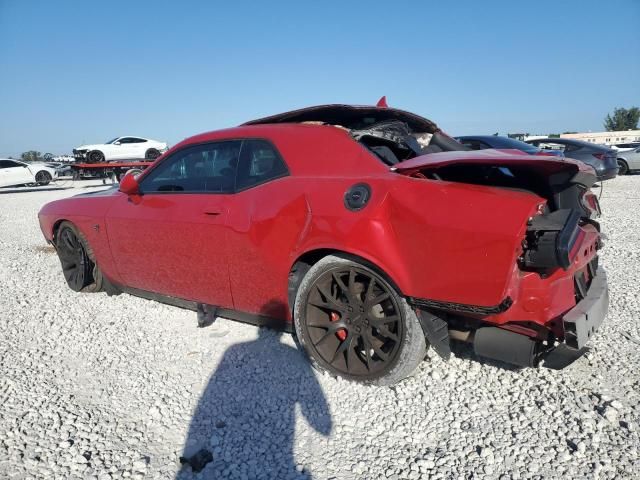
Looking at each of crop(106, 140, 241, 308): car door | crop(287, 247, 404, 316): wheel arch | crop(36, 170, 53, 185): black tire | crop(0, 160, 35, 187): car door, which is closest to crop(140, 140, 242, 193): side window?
crop(106, 140, 241, 308): car door

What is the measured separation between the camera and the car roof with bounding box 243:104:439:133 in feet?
9.60

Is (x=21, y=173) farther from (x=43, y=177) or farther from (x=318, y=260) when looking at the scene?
(x=318, y=260)

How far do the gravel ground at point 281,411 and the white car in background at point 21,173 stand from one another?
1975cm

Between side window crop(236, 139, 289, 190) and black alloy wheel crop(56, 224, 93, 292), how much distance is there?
216 cm

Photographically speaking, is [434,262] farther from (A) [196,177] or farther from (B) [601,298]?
(A) [196,177]

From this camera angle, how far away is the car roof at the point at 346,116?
9.60 ft

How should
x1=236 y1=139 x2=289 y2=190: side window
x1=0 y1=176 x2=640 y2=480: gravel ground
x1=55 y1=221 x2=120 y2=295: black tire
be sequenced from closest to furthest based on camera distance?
x1=0 y1=176 x2=640 y2=480: gravel ground, x1=236 y1=139 x2=289 y2=190: side window, x1=55 y1=221 x2=120 y2=295: black tire

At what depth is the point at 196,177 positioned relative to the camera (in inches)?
127

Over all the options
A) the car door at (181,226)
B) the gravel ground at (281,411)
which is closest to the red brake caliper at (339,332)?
the gravel ground at (281,411)

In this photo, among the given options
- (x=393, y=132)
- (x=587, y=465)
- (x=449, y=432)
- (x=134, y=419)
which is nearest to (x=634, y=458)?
(x=587, y=465)

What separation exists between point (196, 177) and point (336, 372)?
Result: 5.67ft

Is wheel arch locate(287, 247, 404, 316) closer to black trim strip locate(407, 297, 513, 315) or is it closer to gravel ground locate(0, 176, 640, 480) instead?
black trim strip locate(407, 297, 513, 315)

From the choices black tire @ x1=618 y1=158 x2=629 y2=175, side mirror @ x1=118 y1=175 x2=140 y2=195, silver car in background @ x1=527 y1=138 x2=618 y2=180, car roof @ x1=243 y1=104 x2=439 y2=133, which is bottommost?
black tire @ x1=618 y1=158 x2=629 y2=175

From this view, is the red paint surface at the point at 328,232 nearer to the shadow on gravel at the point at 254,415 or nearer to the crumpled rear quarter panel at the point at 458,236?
the crumpled rear quarter panel at the point at 458,236
